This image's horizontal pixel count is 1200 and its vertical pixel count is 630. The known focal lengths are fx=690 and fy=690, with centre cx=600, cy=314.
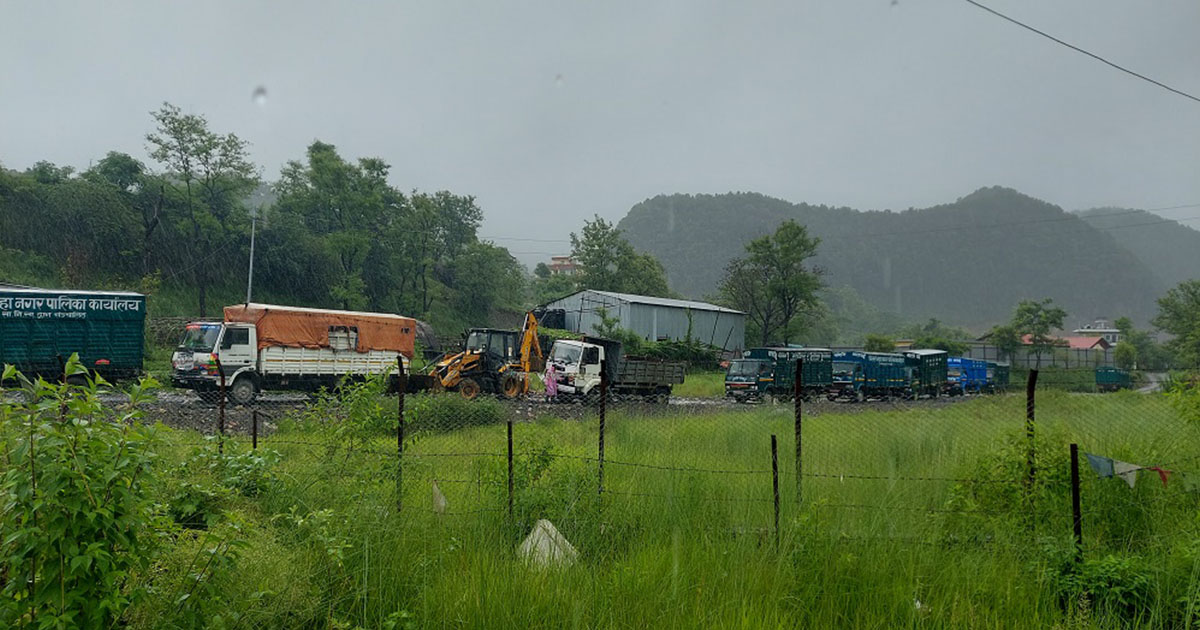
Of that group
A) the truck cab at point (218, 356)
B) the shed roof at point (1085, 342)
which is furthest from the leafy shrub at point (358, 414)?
the shed roof at point (1085, 342)

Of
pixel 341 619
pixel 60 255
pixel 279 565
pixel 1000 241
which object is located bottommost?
pixel 341 619

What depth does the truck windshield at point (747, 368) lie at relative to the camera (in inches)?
1008

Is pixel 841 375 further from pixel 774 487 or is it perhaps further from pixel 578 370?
pixel 774 487

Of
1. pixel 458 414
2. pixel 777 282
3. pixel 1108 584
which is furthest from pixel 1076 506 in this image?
pixel 777 282

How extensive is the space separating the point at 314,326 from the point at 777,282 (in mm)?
38784

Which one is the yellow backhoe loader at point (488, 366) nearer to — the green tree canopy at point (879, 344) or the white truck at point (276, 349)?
the white truck at point (276, 349)

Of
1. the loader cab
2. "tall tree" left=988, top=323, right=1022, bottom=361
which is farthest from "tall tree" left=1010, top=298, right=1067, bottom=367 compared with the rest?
the loader cab

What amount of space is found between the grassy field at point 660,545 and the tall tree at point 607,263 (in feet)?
178

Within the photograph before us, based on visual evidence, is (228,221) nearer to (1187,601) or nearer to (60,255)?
(60,255)

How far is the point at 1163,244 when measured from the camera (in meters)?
187

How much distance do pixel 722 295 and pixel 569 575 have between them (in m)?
55.2

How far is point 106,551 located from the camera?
2730 mm

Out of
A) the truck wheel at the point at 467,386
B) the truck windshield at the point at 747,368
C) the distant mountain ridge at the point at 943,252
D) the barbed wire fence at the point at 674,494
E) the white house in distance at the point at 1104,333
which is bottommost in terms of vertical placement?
the truck wheel at the point at 467,386

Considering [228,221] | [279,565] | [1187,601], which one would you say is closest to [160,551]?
[279,565]
